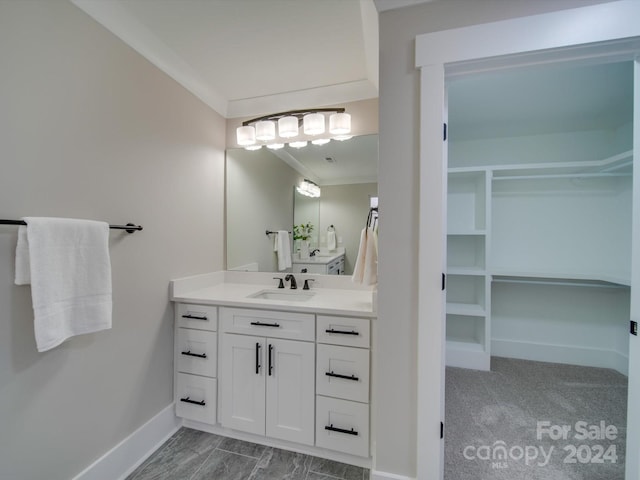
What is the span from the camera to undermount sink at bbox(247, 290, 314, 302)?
2057 millimetres

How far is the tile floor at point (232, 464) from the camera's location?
1.46m

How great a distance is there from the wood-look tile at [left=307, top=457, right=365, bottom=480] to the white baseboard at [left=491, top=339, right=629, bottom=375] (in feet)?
7.37

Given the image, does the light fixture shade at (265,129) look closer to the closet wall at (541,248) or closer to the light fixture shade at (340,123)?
the light fixture shade at (340,123)

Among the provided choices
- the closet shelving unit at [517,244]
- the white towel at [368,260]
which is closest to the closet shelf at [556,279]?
the closet shelving unit at [517,244]

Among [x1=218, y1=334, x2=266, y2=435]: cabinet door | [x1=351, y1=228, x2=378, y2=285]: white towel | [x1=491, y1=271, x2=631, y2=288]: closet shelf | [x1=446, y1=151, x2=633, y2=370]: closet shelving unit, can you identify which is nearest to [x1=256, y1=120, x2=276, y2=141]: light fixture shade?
[x1=351, y1=228, x2=378, y2=285]: white towel

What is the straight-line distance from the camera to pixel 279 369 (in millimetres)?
1629

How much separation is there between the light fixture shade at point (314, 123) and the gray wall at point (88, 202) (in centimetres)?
88

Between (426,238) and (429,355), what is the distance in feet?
1.80

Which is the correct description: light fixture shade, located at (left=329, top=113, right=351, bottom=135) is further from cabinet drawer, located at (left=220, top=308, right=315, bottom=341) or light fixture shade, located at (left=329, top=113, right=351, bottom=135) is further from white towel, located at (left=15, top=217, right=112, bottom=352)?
white towel, located at (left=15, top=217, right=112, bottom=352)

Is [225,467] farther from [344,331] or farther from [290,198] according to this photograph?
[290,198]

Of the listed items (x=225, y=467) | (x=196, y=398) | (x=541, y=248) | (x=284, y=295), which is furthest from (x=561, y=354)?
(x=196, y=398)

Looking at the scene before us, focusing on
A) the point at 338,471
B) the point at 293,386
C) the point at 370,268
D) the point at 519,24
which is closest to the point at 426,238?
Result: the point at 370,268

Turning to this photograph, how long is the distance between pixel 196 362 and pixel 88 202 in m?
1.18

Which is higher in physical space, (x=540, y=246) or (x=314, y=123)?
(x=314, y=123)
